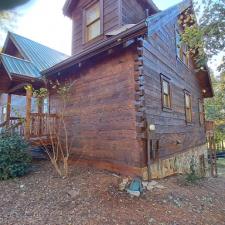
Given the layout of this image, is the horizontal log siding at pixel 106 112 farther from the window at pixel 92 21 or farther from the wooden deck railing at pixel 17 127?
the window at pixel 92 21

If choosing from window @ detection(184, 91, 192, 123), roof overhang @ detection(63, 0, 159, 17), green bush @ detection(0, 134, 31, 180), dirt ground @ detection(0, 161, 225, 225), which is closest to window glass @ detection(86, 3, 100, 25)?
roof overhang @ detection(63, 0, 159, 17)

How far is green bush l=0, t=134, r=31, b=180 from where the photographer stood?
670cm

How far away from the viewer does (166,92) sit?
342 inches

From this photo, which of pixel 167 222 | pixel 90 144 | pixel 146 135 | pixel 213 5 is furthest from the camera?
pixel 90 144

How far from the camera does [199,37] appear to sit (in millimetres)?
6219

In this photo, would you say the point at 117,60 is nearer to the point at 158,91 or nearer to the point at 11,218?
the point at 158,91

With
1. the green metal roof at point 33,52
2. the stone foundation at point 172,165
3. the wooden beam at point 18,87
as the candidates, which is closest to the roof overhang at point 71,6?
the green metal roof at point 33,52

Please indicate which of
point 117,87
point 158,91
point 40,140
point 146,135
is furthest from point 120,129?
point 40,140

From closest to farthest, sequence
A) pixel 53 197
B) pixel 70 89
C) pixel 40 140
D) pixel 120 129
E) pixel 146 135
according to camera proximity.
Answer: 1. pixel 53 197
2. pixel 146 135
3. pixel 120 129
4. pixel 40 140
5. pixel 70 89

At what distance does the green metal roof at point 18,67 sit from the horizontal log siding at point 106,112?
75.4 inches

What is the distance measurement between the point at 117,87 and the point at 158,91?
172cm

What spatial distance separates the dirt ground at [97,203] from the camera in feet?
14.3

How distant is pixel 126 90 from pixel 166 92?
8.28ft

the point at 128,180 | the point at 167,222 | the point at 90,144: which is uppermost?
the point at 90,144
